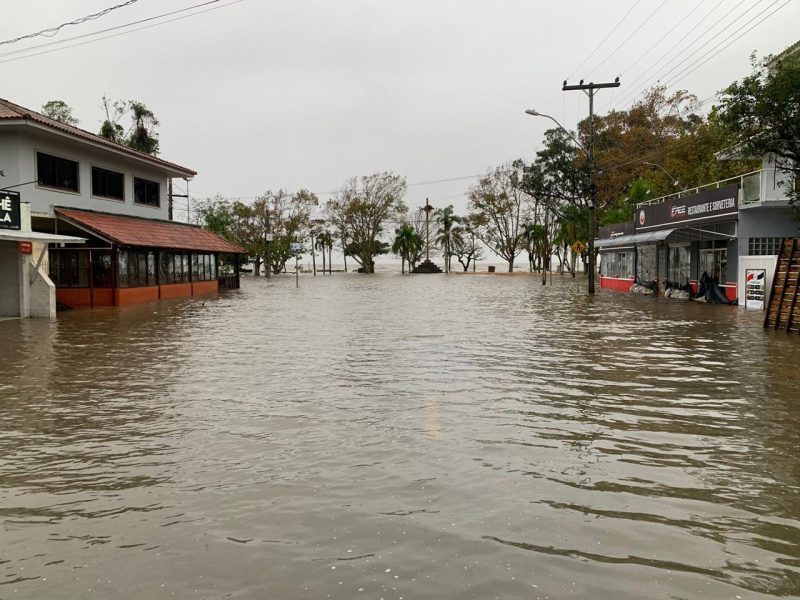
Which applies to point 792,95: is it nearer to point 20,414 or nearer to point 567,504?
point 567,504

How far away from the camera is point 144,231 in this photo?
33.7 meters

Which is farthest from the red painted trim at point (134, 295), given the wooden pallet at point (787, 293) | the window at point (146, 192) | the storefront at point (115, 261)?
the wooden pallet at point (787, 293)

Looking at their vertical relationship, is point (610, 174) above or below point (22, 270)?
above

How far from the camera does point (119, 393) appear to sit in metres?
10.4

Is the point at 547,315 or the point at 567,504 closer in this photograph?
the point at 567,504

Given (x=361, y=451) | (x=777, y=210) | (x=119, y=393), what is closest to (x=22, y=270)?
(x=119, y=393)

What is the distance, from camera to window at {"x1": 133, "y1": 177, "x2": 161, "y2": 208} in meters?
36.2

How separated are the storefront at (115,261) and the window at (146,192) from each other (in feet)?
4.19

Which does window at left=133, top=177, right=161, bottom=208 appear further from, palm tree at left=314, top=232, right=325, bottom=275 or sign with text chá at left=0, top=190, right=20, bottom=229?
palm tree at left=314, top=232, right=325, bottom=275

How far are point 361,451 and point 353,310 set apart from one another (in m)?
20.1

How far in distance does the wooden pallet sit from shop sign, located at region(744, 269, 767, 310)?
5.54 meters

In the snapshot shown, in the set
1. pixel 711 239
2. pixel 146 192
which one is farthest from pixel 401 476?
pixel 146 192

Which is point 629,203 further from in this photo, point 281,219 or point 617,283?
point 281,219

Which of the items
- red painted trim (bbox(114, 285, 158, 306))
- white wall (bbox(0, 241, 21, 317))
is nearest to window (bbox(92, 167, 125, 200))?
red painted trim (bbox(114, 285, 158, 306))
